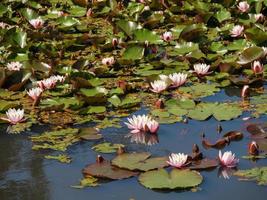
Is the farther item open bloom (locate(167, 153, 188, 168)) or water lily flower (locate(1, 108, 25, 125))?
water lily flower (locate(1, 108, 25, 125))

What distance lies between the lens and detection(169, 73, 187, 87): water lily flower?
184 inches

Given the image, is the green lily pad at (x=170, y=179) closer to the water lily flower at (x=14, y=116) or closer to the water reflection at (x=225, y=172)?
the water reflection at (x=225, y=172)

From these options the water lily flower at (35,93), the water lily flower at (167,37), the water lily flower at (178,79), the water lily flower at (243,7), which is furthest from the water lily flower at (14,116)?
the water lily flower at (243,7)

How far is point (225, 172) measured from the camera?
3348 mm

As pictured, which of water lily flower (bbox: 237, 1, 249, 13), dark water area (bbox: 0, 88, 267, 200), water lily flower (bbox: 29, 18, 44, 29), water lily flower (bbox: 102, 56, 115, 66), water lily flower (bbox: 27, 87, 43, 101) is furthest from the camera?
water lily flower (bbox: 237, 1, 249, 13)

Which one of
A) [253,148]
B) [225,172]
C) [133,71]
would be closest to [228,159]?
[225,172]

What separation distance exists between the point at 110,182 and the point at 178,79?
158cm

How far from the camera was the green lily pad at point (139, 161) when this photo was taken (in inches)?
134

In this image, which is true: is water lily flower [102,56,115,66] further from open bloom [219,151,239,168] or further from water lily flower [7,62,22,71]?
open bloom [219,151,239,168]

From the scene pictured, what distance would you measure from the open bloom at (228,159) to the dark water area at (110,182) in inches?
2.0

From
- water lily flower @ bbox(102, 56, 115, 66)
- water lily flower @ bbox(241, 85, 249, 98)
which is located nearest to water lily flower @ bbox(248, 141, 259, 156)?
water lily flower @ bbox(241, 85, 249, 98)

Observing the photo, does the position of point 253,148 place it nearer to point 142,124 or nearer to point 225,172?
point 225,172

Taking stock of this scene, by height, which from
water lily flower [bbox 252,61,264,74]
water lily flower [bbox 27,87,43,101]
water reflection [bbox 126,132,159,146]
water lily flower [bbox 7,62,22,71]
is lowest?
water reflection [bbox 126,132,159,146]

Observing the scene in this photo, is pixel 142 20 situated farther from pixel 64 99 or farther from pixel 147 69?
pixel 64 99
